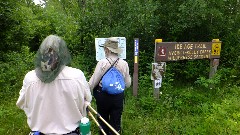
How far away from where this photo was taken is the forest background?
6102 mm

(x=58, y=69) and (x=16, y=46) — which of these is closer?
(x=58, y=69)

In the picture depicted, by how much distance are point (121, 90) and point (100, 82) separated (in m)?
0.34

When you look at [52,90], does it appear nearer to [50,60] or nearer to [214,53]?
[50,60]

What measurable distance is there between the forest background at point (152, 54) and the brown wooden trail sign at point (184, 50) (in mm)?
603

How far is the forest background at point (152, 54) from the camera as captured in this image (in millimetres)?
6102

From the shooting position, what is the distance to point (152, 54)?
8172 mm

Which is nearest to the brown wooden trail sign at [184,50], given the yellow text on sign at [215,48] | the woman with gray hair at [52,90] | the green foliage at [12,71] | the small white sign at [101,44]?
the yellow text on sign at [215,48]

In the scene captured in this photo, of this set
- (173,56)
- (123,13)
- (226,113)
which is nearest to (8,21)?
(123,13)

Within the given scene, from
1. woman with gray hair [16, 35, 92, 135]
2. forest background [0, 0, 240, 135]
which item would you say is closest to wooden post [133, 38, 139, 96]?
forest background [0, 0, 240, 135]

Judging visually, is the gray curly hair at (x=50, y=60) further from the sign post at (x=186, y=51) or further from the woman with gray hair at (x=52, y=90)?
the sign post at (x=186, y=51)

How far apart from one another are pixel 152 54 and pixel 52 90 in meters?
5.79

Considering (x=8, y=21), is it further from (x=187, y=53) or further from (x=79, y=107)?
(x=79, y=107)

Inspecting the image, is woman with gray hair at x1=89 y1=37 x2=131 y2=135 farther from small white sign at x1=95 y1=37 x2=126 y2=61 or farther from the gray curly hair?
small white sign at x1=95 y1=37 x2=126 y2=61

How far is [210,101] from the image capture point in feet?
21.7
